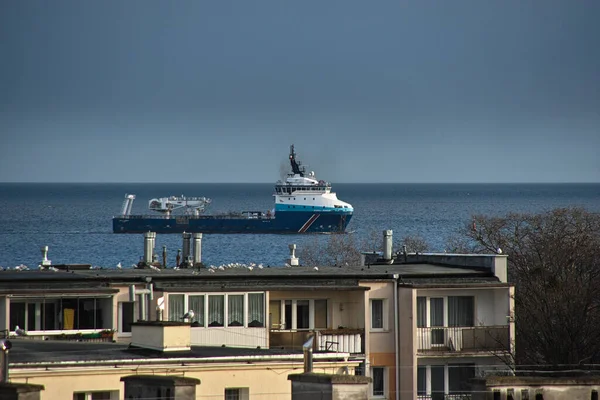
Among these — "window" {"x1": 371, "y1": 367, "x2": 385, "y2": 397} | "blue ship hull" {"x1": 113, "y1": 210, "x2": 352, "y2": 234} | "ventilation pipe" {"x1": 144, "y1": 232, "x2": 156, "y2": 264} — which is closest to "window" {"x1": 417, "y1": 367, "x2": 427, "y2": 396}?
"window" {"x1": 371, "y1": 367, "x2": 385, "y2": 397}

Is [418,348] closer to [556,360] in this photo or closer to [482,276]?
[482,276]

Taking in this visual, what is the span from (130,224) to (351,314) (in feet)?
547

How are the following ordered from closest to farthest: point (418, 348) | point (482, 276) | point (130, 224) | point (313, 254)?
1. point (418, 348)
2. point (482, 276)
3. point (313, 254)
4. point (130, 224)

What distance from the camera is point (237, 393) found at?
23094 mm

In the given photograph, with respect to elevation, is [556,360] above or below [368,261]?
below

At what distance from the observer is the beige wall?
21812mm

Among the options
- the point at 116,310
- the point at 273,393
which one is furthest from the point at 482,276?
the point at 273,393

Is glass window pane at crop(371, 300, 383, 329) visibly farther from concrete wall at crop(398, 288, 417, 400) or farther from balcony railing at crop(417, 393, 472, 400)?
balcony railing at crop(417, 393, 472, 400)

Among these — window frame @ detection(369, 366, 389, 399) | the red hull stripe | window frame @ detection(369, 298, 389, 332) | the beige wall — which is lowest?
window frame @ detection(369, 366, 389, 399)

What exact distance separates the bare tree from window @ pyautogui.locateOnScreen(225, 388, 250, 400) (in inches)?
504

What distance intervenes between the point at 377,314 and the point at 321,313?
4.02ft

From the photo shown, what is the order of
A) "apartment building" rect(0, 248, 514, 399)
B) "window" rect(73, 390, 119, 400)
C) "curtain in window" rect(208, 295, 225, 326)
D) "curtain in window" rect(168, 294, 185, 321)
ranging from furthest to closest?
Answer: "curtain in window" rect(208, 295, 225, 326) → "curtain in window" rect(168, 294, 185, 321) → "apartment building" rect(0, 248, 514, 399) → "window" rect(73, 390, 119, 400)

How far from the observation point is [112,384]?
73.1 feet

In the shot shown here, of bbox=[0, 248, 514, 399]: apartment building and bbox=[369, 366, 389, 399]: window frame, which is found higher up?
bbox=[0, 248, 514, 399]: apartment building
